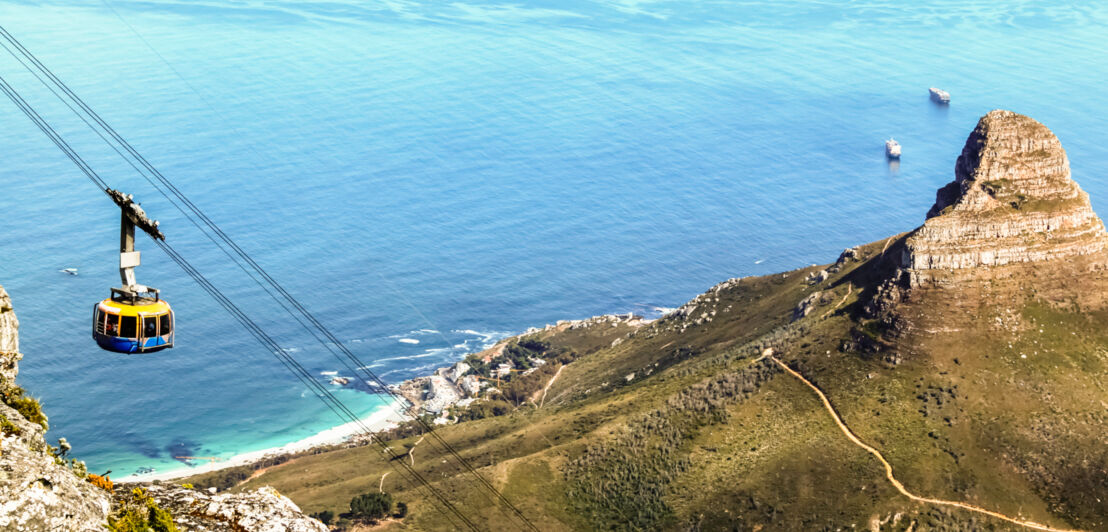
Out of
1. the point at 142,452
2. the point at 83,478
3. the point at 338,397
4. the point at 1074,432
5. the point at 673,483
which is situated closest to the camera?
the point at 83,478

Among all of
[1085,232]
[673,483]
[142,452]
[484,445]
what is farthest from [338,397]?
[1085,232]

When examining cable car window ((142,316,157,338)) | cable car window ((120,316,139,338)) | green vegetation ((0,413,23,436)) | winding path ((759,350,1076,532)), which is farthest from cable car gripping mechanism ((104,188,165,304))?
winding path ((759,350,1076,532))

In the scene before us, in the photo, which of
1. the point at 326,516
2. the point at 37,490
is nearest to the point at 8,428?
the point at 37,490

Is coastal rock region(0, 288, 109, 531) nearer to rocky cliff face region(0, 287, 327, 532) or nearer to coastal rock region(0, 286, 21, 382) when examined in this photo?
rocky cliff face region(0, 287, 327, 532)

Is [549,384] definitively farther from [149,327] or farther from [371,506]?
[149,327]

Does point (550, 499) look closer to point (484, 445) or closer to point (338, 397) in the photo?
point (484, 445)

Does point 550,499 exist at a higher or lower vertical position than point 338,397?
higher

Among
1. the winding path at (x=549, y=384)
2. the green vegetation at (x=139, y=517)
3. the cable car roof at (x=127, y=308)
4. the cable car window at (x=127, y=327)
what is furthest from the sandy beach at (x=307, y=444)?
the green vegetation at (x=139, y=517)
